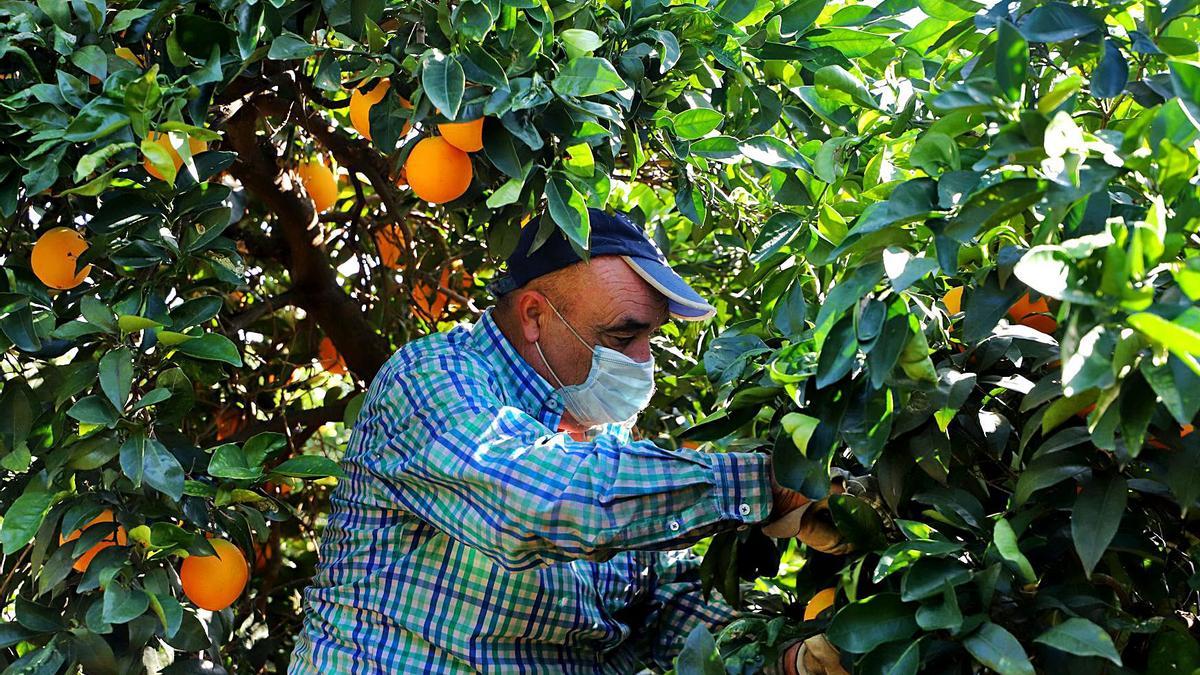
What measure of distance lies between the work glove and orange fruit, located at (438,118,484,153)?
2.77ft

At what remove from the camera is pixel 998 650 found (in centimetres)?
144

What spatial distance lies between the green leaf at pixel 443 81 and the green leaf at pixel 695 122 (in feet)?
1.24

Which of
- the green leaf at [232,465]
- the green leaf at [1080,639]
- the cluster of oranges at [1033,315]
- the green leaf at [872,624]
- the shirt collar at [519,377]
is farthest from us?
the shirt collar at [519,377]

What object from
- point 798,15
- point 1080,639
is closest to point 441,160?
point 798,15

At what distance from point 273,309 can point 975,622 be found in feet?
6.40

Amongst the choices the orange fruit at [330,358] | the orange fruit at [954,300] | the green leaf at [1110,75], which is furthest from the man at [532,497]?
the orange fruit at [330,358]

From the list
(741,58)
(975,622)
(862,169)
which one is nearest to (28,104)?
(741,58)

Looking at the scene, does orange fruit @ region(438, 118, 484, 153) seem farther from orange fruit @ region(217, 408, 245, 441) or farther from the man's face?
orange fruit @ region(217, 408, 245, 441)

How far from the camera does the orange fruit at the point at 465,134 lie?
1.99 metres

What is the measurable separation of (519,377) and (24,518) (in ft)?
2.79

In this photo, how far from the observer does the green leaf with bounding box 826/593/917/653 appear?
1.52 meters

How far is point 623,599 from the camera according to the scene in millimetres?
2561

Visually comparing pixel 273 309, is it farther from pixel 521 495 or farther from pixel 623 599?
pixel 521 495

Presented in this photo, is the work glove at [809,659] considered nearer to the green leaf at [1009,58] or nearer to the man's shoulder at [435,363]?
the man's shoulder at [435,363]
